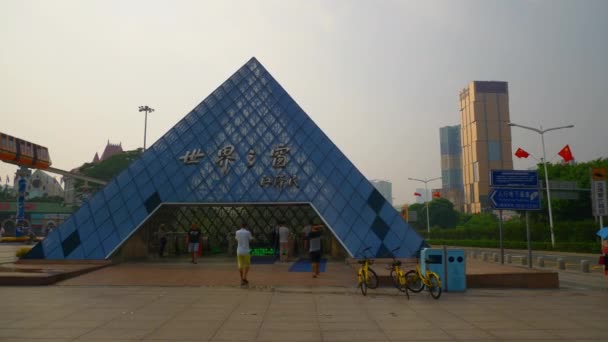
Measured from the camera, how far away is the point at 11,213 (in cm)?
6731

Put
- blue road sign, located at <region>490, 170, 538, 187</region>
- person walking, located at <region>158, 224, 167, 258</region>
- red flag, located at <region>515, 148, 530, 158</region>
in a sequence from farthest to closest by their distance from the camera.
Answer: red flag, located at <region>515, 148, 530, 158</region> → person walking, located at <region>158, 224, 167, 258</region> → blue road sign, located at <region>490, 170, 538, 187</region>

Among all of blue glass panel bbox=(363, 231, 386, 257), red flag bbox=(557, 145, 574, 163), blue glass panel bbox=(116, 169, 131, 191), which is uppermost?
red flag bbox=(557, 145, 574, 163)

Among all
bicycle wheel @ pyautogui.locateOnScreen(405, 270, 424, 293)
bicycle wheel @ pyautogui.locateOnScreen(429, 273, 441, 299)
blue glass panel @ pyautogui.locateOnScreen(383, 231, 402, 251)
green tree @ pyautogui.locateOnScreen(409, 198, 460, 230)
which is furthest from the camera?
green tree @ pyautogui.locateOnScreen(409, 198, 460, 230)

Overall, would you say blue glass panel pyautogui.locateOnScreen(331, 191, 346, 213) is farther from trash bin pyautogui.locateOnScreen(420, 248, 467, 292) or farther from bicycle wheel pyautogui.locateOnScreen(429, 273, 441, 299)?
bicycle wheel pyautogui.locateOnScreen(429, 273, 441, 299)

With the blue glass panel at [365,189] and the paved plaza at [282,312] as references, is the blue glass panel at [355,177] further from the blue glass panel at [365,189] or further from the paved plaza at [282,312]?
the paved plaza at [282,312]

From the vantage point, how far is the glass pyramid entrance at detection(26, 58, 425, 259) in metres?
16.8

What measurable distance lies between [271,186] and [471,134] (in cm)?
12023

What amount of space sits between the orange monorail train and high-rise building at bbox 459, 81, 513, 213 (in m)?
107

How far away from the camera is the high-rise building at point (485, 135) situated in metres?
122

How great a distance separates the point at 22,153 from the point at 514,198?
33.9 metres

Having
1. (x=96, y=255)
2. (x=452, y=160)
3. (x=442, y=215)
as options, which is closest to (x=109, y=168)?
(x=96, y=255)

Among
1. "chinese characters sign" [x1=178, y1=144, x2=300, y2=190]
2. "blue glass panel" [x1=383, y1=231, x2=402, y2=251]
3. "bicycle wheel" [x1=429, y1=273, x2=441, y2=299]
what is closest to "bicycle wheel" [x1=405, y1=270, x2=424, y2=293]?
"bicycle wheel" [x1=429, y1=273, x2=441, y2=299]

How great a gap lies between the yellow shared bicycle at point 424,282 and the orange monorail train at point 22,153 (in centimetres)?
3159

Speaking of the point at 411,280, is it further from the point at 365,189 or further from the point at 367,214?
the point at 365,189
